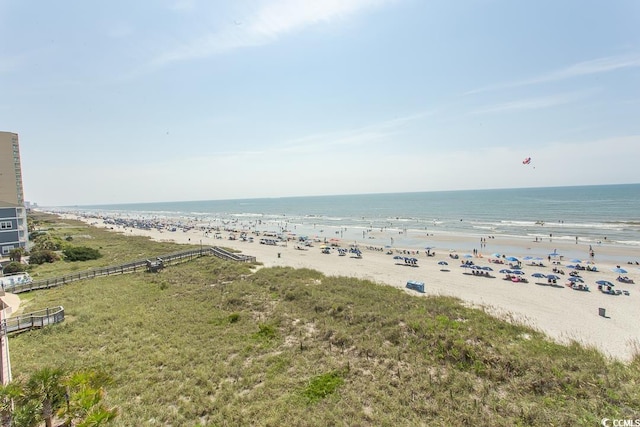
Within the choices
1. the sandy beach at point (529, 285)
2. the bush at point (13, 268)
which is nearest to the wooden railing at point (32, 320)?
the bush at point (13, 268)

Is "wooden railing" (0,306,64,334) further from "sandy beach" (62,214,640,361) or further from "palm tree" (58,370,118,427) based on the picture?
"sandy beach" (62,214,640,361)

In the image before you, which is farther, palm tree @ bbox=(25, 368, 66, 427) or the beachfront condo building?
the beachfront condo building

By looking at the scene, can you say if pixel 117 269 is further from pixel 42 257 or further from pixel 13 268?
pixel 42 257

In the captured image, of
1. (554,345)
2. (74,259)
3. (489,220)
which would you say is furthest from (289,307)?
(489,220)

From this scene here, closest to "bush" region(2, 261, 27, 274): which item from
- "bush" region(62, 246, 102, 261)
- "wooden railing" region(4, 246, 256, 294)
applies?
"wooden railing" region(4, 246, 256, 294)

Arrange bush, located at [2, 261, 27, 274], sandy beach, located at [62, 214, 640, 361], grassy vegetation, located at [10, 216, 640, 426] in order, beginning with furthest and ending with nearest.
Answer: bush, located at [2, 261, 27, 274] < sandy beach, located at [62, 214, 640, 361] < grassy vegetation, located at [10, 216, 640, 426]

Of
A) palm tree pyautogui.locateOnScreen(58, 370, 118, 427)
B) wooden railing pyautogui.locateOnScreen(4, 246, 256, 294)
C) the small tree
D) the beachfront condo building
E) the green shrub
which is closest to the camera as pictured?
palm tree pyautogui.locateOnScreen(58, 370, 118, 427)

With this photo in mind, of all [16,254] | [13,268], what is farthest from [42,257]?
[13,268]
